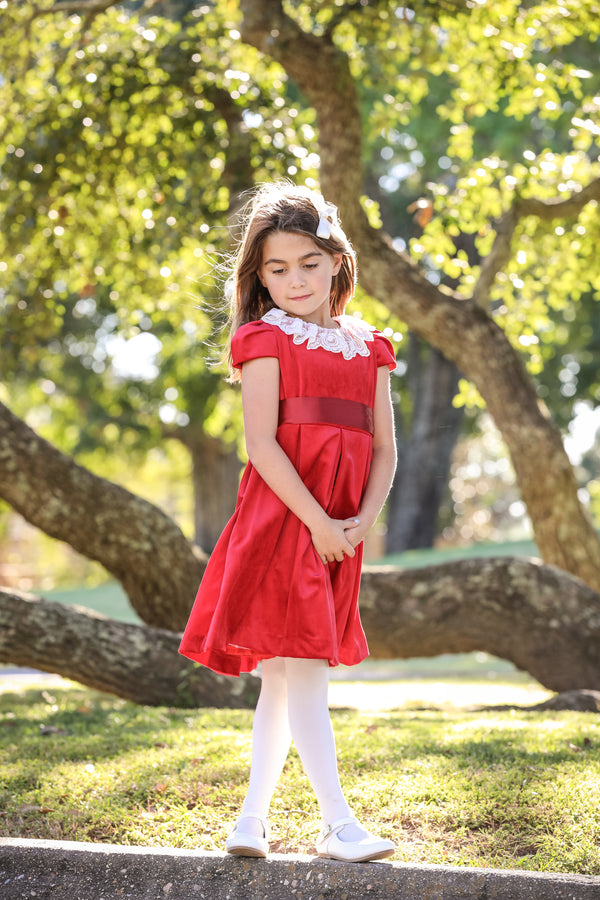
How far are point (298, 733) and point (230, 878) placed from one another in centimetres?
43

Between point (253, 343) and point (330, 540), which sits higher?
point (253, 343)

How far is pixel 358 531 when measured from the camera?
2.72 m

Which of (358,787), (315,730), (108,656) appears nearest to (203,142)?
(108,656)

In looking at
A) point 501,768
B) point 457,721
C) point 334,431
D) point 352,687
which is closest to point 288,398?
point 334,431

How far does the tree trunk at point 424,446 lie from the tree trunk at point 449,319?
13.5 metres

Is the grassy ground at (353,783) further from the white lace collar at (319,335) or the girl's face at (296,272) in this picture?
the girl's face at (296,272)

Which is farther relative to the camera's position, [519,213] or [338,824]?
[519,213]

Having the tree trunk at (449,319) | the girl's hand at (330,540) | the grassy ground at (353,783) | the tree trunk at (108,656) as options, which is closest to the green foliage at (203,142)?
the tree trunk at (449,319)

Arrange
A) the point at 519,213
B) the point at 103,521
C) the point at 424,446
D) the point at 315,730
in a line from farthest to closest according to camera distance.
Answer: the point at 424,446 < the point at 519,213 < the point at 103,521 < the point at 315,730

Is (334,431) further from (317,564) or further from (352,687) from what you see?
(352,687)

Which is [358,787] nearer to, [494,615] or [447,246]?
[494,615]

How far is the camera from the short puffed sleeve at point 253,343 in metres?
2.75

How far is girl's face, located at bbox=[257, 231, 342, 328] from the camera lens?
2.86 m

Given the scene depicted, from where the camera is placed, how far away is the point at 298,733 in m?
2.62
